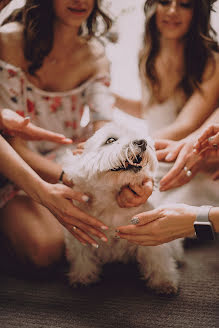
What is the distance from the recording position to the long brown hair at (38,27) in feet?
4.82

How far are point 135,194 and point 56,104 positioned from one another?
2.28 ft

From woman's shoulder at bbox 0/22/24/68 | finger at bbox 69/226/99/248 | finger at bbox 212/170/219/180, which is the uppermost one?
woman's shoulder at bbox 0/22/24/68

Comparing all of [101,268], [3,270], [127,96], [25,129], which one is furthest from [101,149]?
[127,96]

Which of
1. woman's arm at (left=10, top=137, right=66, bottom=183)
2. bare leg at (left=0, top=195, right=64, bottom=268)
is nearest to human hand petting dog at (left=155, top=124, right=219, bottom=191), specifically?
woman's arm at (left=10, top=137, right=66, bottom=183)

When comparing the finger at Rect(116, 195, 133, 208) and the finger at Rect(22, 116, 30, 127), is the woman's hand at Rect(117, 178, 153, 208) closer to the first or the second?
the finger at Rect(116, 195, 133, 208)

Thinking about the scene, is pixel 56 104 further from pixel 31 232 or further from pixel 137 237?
pixel 137 237

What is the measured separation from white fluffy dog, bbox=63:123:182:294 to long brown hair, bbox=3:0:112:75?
589 mm

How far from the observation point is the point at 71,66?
161cm

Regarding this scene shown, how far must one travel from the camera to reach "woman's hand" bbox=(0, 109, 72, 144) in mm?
1188

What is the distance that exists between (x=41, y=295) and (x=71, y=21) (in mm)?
1033

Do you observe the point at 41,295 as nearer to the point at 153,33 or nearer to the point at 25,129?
the point at 25,129

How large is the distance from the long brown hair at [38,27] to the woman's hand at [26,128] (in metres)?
0.38

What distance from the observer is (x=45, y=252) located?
4.49 feet

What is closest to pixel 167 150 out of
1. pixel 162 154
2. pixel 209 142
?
pixel 162 154
